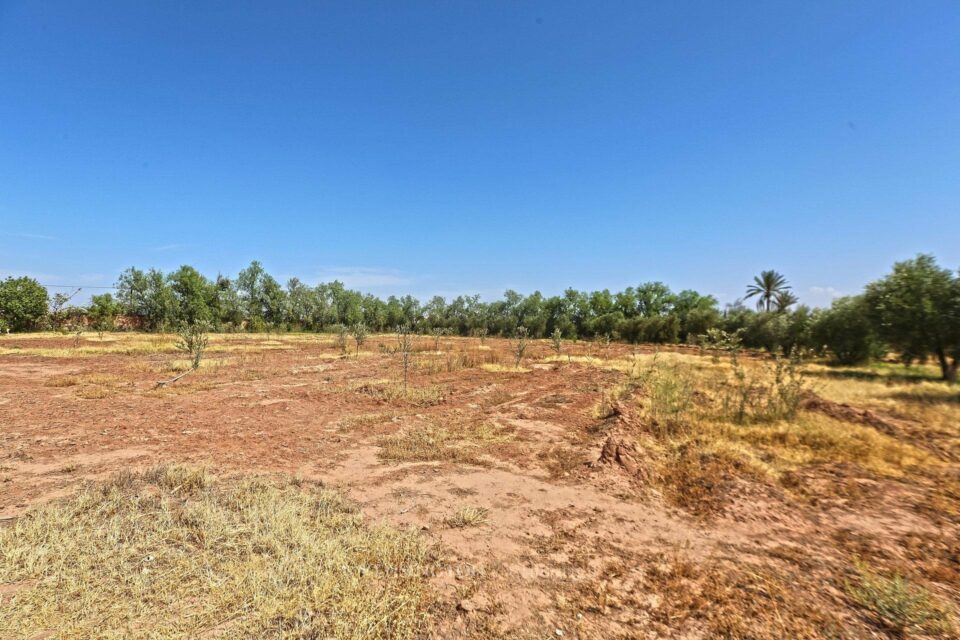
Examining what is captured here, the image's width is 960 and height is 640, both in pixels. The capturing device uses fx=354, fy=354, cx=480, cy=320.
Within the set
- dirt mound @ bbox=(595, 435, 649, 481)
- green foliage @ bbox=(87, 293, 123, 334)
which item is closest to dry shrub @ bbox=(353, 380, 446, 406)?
dirt mound @ bbox=(595, 435, 649, 481)

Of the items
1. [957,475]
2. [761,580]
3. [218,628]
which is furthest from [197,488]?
[957,475]

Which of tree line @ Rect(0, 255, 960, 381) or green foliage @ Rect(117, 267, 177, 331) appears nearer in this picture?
tree line @ Rect(0, 255, 960, 381)

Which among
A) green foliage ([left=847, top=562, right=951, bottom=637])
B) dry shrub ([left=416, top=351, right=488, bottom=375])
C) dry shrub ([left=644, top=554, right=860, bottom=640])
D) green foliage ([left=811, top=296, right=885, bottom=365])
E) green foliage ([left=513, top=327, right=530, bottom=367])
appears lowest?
dry shrub ([left=644, top=554, right=860, bottom=640])

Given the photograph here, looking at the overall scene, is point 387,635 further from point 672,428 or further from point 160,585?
point 672,428

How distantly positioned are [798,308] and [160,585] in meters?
37.7

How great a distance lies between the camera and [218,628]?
9.06 ft

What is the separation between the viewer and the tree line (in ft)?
45.2

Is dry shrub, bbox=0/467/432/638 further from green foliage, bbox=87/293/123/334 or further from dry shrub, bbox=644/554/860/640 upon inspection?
green foliage, bbox=87/293/123/334

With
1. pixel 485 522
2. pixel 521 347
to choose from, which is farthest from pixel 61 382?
pixel 521 347

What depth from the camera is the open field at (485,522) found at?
289 cm

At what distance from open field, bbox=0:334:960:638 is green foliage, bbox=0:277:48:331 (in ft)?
161

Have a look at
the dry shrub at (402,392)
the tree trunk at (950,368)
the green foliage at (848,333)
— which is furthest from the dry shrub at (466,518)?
the green foliage at (848,333)

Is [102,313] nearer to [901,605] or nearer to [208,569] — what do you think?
[208,569]

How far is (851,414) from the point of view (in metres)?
8.32
